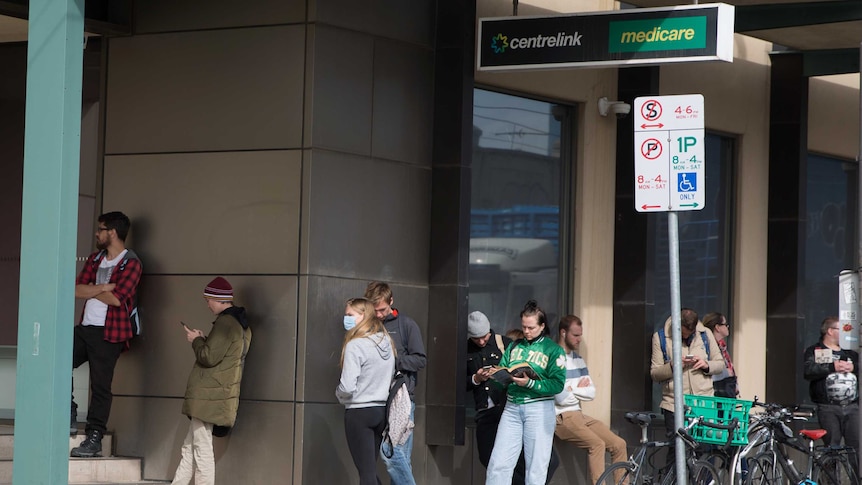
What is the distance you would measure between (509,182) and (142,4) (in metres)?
3.78

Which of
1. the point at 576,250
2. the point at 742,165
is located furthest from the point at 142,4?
the point at 742,165

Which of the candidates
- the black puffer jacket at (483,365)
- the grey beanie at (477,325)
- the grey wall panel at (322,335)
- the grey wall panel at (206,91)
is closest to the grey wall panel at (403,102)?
the grey wall panel at (206,91)

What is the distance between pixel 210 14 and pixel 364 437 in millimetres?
3752

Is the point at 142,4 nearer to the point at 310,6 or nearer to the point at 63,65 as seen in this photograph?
the point at 310,6

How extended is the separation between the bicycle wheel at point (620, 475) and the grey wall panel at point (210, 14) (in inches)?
168

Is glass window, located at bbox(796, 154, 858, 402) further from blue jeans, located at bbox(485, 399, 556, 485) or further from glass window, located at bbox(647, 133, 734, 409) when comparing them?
blue jeans, located at bbox(485, 399, 556, 485)

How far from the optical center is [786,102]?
15883mm

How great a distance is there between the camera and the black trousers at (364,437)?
10312 mm

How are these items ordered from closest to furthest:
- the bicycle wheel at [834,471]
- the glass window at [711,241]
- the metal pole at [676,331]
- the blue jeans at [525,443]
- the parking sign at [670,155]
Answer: the metal pole at [676,331] → the parking sign at [670,155] → the blue jeans at [525,443] → the bicycle wheel at [834,471] → the glass window at [711,241]

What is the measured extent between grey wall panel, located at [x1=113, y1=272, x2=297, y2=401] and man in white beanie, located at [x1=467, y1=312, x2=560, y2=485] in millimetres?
1638

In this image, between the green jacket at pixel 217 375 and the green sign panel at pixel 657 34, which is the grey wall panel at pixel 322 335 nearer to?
the green jacket at pixel 217 375

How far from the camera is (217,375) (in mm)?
10672

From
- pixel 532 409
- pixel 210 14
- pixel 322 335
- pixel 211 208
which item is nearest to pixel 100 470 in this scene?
pixel 322 335

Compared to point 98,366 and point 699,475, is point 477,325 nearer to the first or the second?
point 699,475
